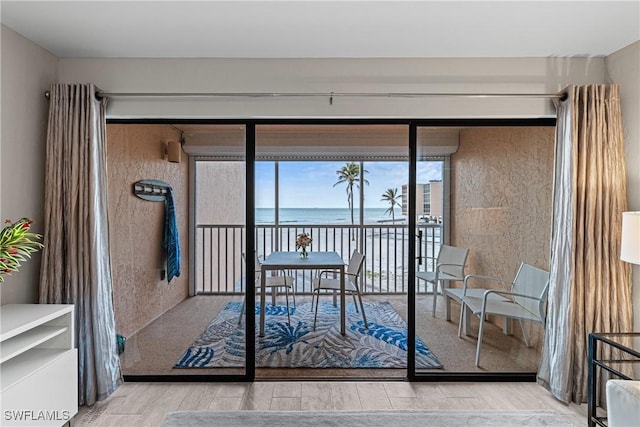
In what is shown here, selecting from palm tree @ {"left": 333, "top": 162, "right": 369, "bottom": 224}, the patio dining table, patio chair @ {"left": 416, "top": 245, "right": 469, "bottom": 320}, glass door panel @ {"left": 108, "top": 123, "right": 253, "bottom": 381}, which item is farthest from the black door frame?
palm tree @ {"left": 333, "top": 162, "right": 369, "bottom": 224}

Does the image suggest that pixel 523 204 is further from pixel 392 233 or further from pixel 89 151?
pixel 89 151

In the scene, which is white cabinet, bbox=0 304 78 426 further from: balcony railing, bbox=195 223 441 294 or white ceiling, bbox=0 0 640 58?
white ceiling, bbox=0 0 640 58

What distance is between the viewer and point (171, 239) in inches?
122

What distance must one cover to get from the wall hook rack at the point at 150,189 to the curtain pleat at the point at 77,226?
367 mm

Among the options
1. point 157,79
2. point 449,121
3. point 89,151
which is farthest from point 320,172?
point 89,151

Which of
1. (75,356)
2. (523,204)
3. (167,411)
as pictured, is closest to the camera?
(75,356)

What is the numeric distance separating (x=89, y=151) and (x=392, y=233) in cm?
278

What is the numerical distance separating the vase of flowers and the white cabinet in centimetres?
195

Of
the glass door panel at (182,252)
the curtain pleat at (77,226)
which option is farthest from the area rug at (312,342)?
the curtain pleat at (77,226)

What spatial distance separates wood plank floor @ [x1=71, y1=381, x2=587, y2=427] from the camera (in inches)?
102

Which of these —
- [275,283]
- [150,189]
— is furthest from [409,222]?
[150,189]

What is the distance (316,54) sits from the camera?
9.30 ft

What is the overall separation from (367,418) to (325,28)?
8.33ft

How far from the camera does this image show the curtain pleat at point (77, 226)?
8.73ft
